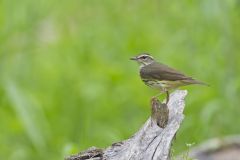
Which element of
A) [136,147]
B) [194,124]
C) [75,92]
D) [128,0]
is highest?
[128,0]

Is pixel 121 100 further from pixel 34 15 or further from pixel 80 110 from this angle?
pixel 34 15

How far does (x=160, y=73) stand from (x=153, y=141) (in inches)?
44.1

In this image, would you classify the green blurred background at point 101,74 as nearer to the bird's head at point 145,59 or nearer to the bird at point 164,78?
the bird's head at point 145,59

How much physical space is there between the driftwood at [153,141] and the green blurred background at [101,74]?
10.6 ft

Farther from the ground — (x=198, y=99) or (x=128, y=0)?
(x=128, y=0)

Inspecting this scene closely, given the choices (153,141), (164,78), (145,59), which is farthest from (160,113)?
(145,59)

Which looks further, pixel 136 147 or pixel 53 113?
pixel 53 113

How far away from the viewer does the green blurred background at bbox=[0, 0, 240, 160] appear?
988 centimetres

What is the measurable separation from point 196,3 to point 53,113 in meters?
1.77

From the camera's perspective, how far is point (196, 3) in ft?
34.1

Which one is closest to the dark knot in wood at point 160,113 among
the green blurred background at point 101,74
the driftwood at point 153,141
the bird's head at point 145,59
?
the driftwood at point 153,141

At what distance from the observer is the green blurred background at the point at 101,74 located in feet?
32.4

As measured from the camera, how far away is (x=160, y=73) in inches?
284

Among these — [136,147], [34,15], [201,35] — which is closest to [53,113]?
[34,15]
